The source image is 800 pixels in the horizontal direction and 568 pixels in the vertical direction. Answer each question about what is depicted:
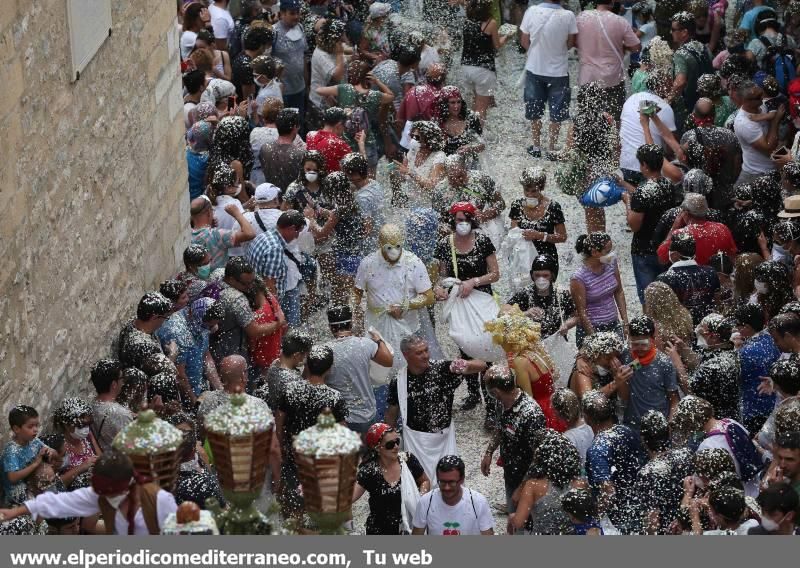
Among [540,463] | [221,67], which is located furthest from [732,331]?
[221,67]

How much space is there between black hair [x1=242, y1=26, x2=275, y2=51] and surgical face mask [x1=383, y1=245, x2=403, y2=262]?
439cm

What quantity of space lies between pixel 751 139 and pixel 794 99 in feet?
2.31

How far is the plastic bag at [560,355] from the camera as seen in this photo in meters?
11.7

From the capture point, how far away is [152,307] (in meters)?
10.7

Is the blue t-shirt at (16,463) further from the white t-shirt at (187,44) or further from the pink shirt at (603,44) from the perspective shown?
the pink shirt at (603,44)

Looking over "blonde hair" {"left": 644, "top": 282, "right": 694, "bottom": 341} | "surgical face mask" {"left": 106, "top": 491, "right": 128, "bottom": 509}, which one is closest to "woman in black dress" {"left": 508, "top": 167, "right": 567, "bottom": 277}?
"blonde hair" {"left": 644, "top": 282, "right": 694, "bottom": 341}

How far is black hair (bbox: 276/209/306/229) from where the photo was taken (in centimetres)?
1193

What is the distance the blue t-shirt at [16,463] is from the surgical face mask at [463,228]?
375 centimetres

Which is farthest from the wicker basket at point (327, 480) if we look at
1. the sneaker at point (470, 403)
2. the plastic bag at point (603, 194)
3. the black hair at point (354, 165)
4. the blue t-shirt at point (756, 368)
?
the plastic bag at point (603, 194)

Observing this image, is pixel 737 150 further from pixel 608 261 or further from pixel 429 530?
pixel 429 530

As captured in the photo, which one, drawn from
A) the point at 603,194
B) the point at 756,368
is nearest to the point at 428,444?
the point at 756,368

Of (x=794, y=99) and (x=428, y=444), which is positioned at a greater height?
(x=794, y=99)

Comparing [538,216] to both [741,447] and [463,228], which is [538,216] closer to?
[463,228]
